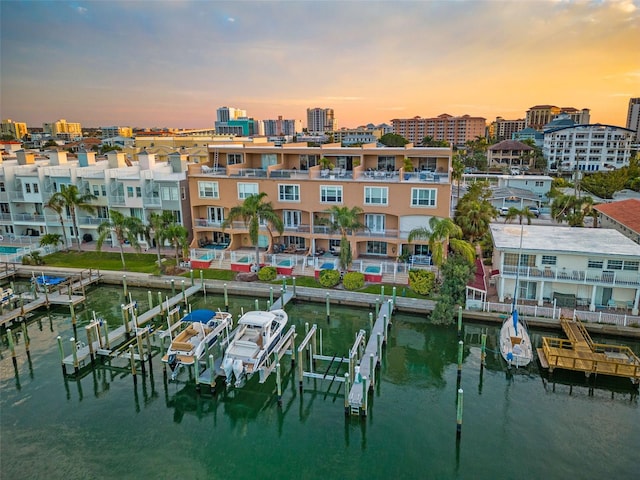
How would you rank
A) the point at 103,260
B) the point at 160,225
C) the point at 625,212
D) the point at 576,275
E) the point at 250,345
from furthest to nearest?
the point at 625,212, the point at 103,260, the point at 160,225, the point at 576,275, the point at 250,345

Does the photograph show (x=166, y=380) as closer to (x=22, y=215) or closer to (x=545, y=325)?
(x=545, y=325)

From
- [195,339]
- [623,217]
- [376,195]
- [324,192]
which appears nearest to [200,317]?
[195,339]

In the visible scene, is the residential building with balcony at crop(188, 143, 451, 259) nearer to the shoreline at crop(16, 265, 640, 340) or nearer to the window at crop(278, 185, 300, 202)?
the window at crop(278, 185, 300, 202)

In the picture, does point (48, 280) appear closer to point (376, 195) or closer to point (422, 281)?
point (376, 195)

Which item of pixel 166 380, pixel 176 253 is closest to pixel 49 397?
pixel 166 380

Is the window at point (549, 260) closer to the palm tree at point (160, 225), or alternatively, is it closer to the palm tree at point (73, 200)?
the palm tree at point (160, 225)

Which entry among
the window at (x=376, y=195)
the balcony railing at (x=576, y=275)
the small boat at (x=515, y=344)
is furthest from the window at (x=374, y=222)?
the small boat at (x=515, y=344)
